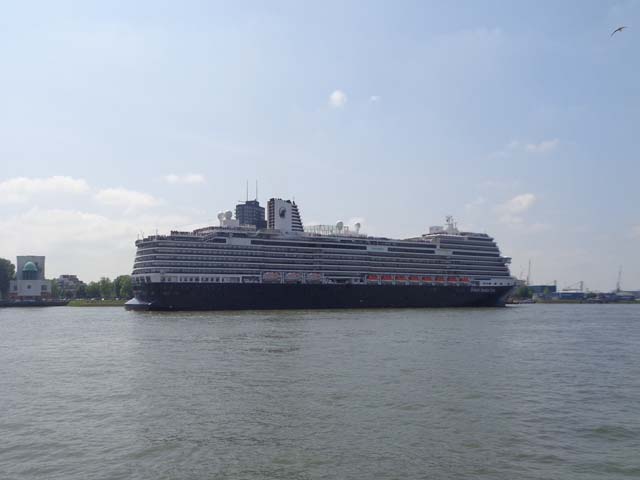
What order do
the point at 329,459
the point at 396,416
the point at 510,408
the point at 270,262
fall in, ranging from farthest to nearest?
the point at 270,262
the point at 510,408
the point at 396,416
the point at 329,459

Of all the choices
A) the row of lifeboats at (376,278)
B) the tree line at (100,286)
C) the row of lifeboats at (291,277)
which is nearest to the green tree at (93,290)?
the tree line at (100,286)

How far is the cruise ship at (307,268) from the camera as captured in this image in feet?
305

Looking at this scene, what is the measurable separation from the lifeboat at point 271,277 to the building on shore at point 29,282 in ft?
318

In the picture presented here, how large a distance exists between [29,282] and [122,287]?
86.3 ft

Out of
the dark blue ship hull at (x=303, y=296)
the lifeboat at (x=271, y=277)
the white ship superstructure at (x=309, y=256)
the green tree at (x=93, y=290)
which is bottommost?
the green tree at (x=93, y=290)

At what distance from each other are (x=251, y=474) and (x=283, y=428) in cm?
456

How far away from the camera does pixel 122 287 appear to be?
17675 centimetres

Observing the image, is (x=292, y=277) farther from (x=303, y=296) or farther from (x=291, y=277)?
(x=303, y=296)

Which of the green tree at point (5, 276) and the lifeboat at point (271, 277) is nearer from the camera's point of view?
the lifeboat at point (271, 277)

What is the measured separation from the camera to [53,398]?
83.6 ft

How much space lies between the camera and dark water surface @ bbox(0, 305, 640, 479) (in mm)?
16516

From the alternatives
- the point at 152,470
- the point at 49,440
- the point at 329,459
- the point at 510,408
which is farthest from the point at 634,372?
the point at 49,440

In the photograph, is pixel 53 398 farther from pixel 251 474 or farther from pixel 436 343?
pixel 436 343

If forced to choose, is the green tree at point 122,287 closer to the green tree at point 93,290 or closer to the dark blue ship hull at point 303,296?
the green tree at point 93,290
